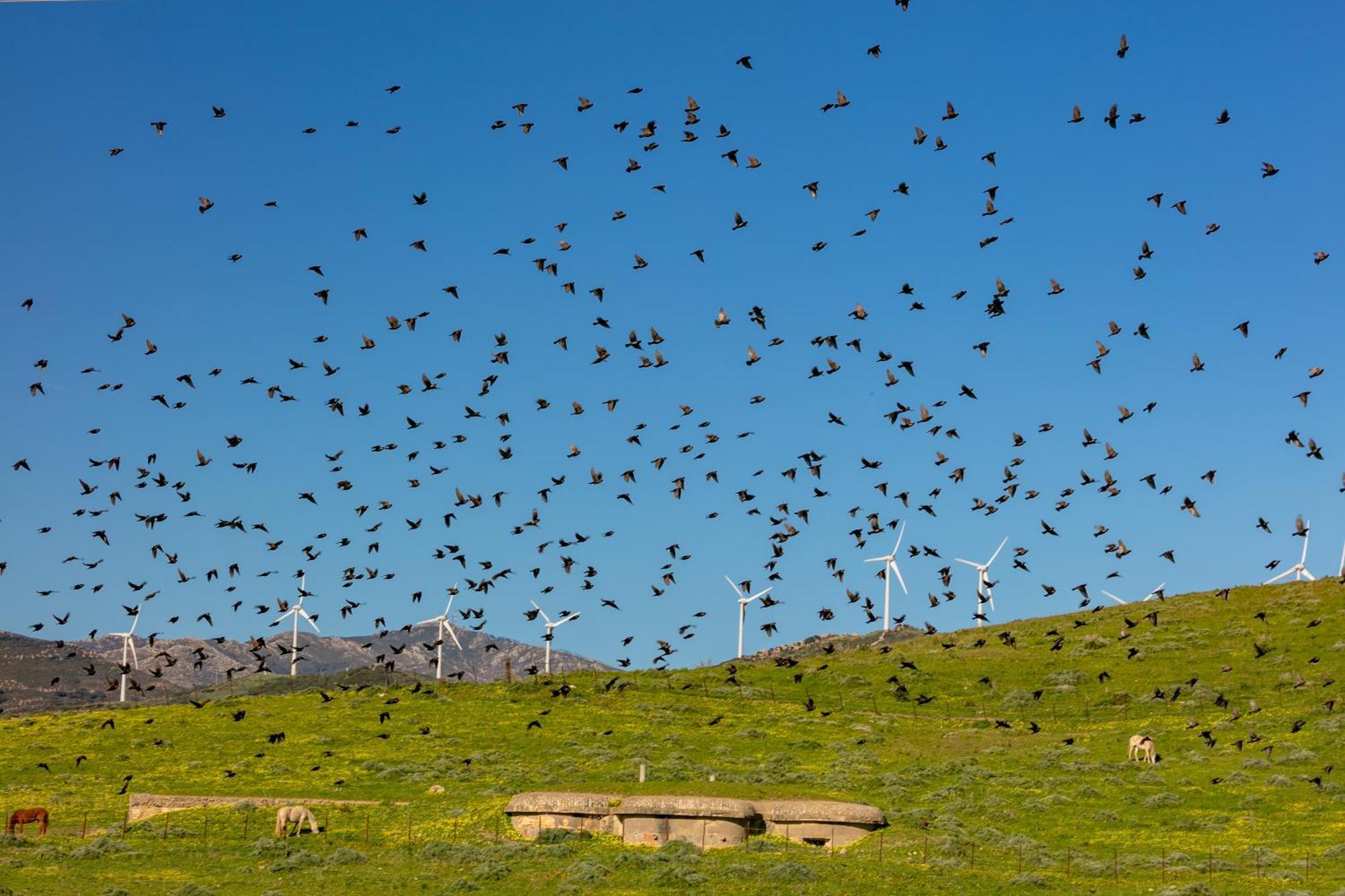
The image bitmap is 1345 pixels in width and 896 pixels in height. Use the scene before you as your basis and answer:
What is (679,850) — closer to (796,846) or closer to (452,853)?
(796,846)

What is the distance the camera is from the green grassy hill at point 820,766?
5516cm

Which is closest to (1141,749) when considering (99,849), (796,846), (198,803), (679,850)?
(796,846)

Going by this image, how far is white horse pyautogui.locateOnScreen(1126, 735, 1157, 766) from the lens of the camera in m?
82.3

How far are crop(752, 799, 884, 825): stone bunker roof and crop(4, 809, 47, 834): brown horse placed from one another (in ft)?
110

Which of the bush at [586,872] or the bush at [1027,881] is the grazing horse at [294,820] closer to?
the bush at [586,872]

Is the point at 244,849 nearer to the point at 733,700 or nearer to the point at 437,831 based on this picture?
the point at 437,831

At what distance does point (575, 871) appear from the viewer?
174ft

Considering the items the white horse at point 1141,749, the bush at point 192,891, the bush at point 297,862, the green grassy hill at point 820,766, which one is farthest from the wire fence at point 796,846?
the white horse at point 1141,749

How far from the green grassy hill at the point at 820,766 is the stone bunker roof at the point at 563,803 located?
4.44 feet

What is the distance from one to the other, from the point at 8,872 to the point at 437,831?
1709 cm

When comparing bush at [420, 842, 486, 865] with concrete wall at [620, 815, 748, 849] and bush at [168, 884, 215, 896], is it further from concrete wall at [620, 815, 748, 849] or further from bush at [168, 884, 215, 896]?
bush at [168, 884, 215, 896]

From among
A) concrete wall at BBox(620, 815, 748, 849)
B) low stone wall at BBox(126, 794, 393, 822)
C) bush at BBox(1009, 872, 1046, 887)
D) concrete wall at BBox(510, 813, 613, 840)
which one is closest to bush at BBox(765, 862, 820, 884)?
concrete wall at BBox(620, 815, 748, 849)

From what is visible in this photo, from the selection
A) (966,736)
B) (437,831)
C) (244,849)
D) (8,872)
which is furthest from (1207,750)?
(8,872)

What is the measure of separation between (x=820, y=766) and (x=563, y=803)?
86.2 feet
